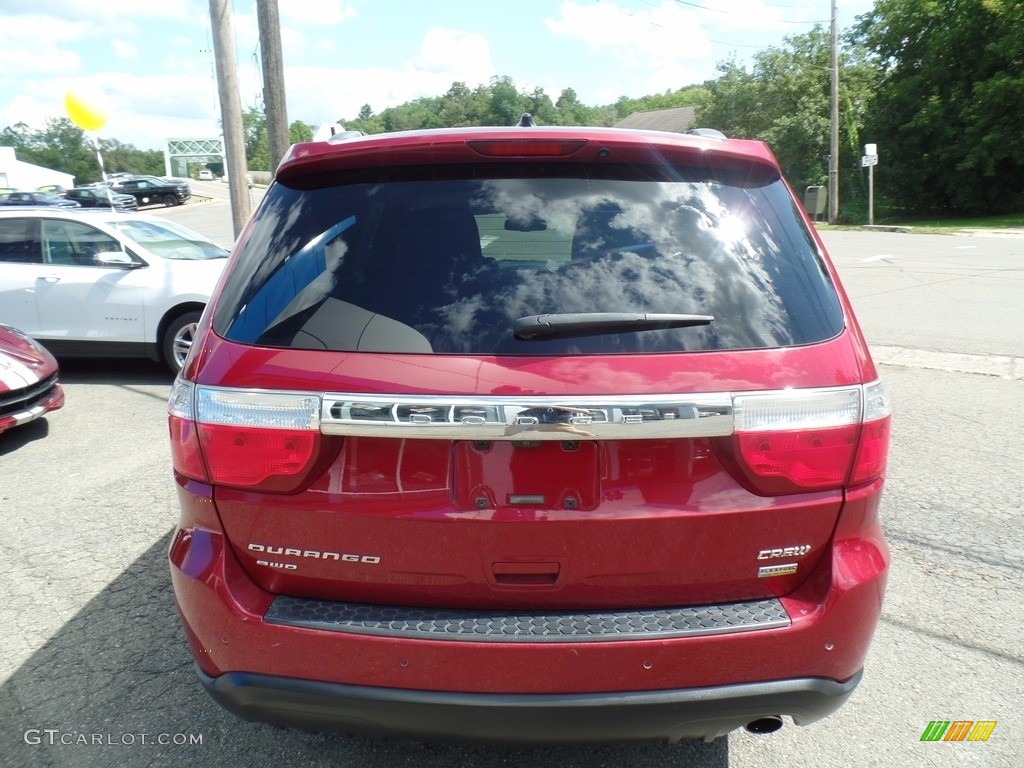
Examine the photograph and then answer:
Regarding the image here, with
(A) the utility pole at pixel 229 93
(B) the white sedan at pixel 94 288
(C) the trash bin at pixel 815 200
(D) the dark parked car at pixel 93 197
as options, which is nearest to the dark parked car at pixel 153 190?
(D) the dark parked car at pixel 93 197

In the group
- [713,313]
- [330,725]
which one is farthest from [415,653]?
[713,313]

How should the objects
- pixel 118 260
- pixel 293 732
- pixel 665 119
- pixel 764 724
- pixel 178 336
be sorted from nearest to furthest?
1. pixel 764 724
2. pixel 293 732
3. pixel 178 336
4. pixel 118 260
5. pixel 665 119

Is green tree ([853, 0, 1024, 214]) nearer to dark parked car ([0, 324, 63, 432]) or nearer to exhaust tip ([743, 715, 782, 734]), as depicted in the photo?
dark parked car ([0, 324, 63, 432])

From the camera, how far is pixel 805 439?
1.90m

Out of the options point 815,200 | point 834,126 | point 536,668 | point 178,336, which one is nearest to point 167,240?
point 178,336

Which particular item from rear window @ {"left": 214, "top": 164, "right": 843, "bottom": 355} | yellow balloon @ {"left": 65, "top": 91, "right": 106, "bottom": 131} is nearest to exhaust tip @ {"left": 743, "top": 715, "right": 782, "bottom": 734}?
rear window @ {"left": 214, "top": 164, "right": 843, "bottom": 355}

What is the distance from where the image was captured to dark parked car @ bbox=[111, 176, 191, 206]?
151 ft

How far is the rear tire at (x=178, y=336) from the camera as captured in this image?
784 centimetres

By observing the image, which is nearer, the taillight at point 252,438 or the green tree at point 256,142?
the taillight at point 252,438

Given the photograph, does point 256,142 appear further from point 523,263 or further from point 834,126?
point 523,263

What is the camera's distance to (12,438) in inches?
246

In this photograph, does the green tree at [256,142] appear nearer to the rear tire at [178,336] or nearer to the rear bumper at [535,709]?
the rear tire at [178,336]

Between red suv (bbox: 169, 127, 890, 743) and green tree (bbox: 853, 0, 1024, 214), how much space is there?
1534 inches

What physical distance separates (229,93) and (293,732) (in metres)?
9.74
